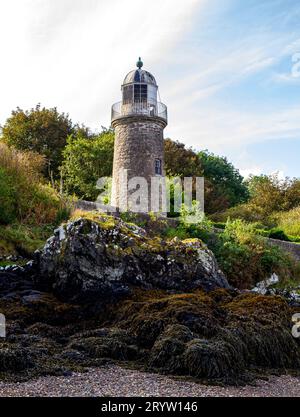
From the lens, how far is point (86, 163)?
2662 centimetres

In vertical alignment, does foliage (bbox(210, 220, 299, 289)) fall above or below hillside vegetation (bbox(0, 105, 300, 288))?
below

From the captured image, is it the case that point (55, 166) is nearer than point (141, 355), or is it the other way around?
point (141, 355)

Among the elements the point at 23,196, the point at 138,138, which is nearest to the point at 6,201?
the point at 23,196

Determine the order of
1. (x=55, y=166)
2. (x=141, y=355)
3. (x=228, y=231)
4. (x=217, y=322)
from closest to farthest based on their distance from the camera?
1. (x=141, y=355)
2. (x=217, y=322)
3. (x=228, y=231)
4. (x=55, y=166)

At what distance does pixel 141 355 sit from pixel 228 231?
33.9 feet

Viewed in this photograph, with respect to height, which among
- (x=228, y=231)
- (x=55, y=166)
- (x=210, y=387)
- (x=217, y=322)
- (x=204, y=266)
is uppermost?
(x=55, y=166)

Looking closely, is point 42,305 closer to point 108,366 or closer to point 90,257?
point 90,257

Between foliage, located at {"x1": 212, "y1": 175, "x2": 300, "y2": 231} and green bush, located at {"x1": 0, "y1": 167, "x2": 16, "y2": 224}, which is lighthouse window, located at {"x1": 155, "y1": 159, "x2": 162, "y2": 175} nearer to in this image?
foliage, located at {"x1": 212, "y1": 175, "x2": 300, "y2": 231}

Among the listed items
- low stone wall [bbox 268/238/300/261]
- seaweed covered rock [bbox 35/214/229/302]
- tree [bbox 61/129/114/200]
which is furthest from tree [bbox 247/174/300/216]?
seaweed covered rock [bbox 35/214/229/302]

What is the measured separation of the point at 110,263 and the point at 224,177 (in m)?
27.1

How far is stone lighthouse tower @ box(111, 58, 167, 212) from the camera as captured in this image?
21111 millimetres
